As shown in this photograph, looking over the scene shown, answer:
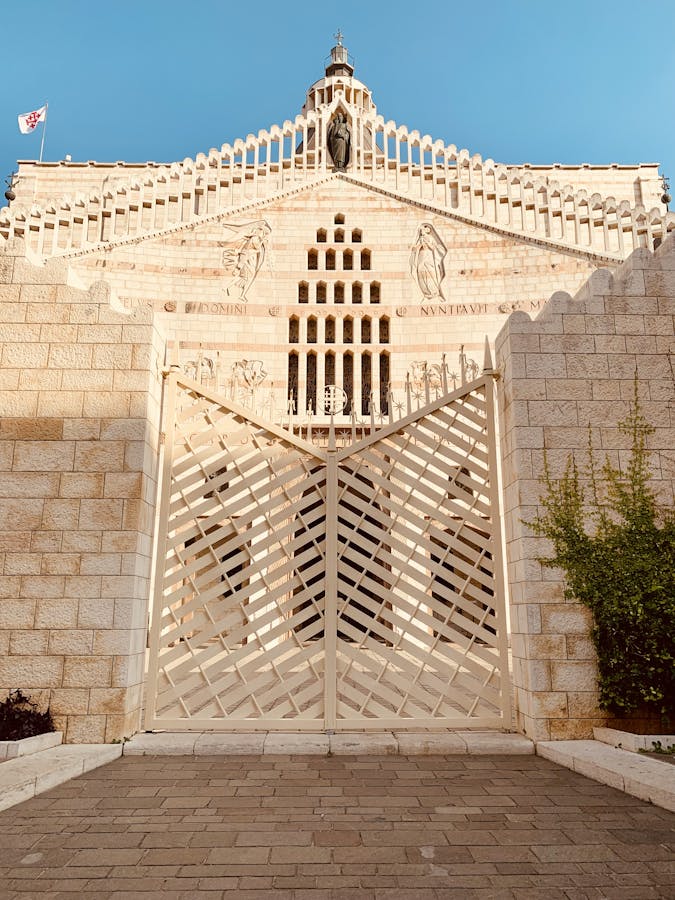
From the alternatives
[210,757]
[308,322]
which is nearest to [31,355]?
[210,757]

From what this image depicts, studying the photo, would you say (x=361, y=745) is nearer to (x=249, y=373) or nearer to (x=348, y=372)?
(x=249, y=373)

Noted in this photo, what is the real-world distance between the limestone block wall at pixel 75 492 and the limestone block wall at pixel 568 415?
3178 millimetres

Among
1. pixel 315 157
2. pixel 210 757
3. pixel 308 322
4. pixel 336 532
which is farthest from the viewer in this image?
pixel 315 157

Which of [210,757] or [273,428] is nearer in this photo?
[210,757]

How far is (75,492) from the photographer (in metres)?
5.37

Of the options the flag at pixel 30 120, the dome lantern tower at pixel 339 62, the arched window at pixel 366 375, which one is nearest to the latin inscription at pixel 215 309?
the arched window at pixel 366 375

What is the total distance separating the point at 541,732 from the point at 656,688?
938 millimetres

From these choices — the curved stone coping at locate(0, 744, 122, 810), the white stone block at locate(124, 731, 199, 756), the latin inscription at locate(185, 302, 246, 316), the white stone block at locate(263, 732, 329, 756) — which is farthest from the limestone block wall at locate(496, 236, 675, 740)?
the latin inscription at locate(185, 302, 246, 316)

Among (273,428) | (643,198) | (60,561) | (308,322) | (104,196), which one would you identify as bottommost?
A: (60,561)

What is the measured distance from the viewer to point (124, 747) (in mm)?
4844

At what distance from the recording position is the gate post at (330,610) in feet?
17.5

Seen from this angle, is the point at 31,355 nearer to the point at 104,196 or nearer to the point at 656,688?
the point at 656,688

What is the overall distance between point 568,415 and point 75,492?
427 cm

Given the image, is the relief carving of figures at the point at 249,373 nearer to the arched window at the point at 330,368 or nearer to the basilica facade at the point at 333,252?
the basilica facade at the point at 333,252
